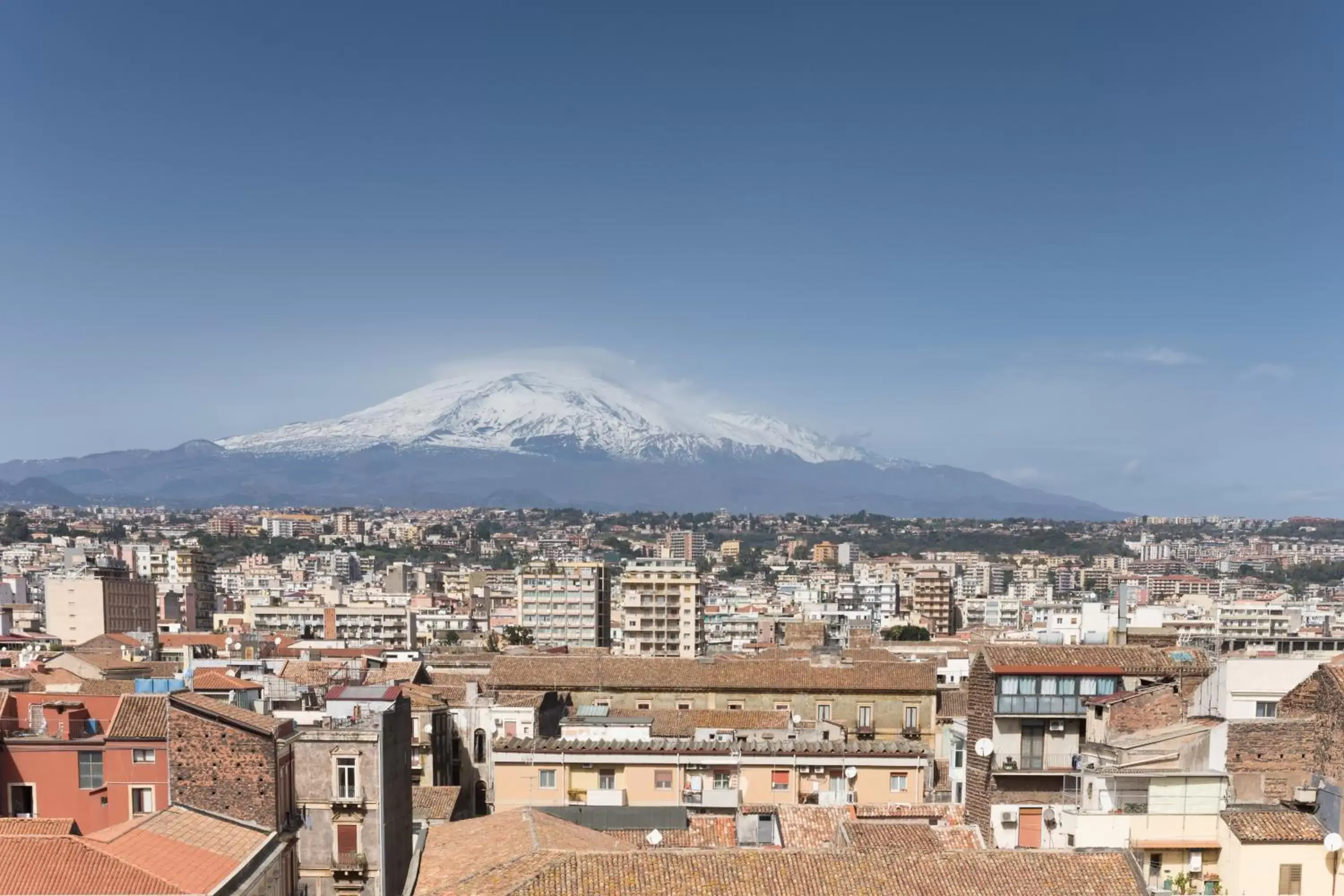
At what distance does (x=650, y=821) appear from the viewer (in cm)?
3086

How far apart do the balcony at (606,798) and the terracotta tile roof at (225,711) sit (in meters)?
9.11

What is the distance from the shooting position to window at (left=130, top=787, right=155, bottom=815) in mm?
25156

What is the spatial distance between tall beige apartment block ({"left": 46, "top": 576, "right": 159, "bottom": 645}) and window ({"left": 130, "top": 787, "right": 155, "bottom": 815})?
94116mm

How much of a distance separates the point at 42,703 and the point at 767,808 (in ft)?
47.4

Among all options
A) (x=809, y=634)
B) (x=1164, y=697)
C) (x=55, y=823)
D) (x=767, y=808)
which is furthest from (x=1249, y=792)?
(x=809, y=634)

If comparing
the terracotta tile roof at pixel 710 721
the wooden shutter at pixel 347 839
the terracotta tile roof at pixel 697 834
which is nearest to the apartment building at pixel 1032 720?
the terracotta tile roof at pixel 697 834

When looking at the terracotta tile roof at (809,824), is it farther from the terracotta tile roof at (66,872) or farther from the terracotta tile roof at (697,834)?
the terracotta tile roof at (66,872)

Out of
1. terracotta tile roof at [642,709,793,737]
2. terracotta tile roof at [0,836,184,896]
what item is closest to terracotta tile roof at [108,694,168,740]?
terracotta tile roof at [0,836,184,896]

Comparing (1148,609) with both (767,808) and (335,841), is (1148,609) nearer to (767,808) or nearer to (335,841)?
(767,808)

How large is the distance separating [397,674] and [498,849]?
26.4m

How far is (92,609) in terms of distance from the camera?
380 ft

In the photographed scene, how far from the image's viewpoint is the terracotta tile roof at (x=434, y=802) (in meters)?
34.7

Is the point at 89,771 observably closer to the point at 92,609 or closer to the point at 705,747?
the point at 705,747

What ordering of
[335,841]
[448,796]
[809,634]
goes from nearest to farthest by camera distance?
[335,841]
[448,796]
[809,634]
